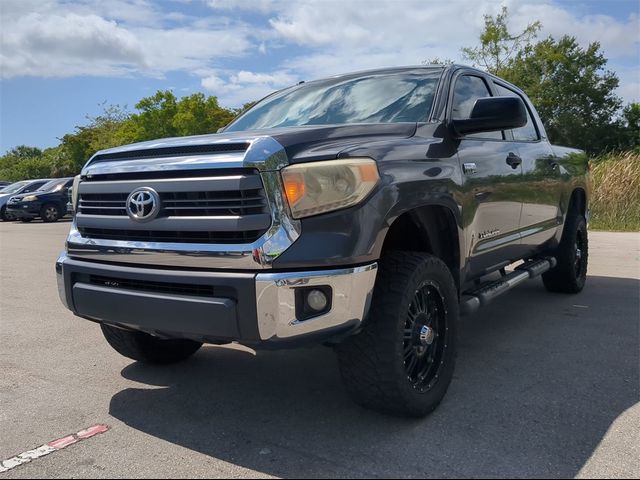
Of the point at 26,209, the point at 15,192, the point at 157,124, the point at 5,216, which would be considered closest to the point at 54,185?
the point at 26,209

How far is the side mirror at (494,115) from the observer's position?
10.6 ft

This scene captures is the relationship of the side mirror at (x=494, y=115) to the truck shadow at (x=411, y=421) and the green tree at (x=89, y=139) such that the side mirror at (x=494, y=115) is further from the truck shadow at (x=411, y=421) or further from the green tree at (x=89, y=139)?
the green tree at (x=89, y=139)

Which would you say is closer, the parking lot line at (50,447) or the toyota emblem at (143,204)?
the parking lot line at (50,447)

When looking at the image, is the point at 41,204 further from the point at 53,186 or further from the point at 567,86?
the point at 567,86

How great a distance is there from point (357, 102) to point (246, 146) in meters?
1.37

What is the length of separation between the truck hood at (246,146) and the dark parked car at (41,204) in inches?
740

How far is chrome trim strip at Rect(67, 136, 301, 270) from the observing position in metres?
2.50

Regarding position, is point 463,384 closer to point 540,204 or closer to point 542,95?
point 540,204

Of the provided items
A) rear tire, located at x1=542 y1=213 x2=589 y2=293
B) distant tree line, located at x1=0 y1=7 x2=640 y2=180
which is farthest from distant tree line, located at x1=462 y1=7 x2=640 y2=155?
rear tire, located at x1=542 y1=213 x2=589 y2=293

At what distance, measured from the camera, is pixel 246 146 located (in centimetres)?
261

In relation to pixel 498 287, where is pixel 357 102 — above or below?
above

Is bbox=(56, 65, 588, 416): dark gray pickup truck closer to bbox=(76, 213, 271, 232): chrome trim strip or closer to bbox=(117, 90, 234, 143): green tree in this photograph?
bbox=(76, 213, 271, 232): chrome trim strip

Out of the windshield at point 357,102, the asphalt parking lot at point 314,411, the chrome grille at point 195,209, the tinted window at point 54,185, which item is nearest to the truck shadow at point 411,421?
the asphalt parking lot at point 314,411

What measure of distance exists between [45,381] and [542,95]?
117 ft
